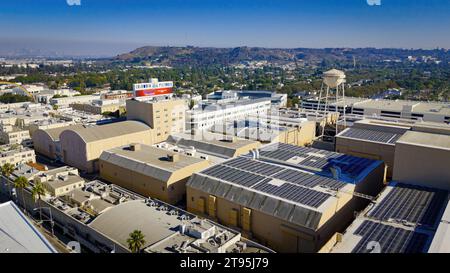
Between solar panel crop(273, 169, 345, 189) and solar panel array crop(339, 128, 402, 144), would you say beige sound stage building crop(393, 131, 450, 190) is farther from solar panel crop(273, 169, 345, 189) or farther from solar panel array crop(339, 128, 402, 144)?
solar panel array crop(339, 128, 402, 144)

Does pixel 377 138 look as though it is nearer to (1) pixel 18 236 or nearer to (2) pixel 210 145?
(2) pixel 210 145

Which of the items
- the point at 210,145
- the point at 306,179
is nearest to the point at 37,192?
the point at 210,145

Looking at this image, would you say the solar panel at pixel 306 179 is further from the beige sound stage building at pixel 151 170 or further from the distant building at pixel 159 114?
the distant building at pixel 159 114

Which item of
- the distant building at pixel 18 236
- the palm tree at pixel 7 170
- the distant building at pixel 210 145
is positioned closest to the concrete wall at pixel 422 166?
the distant building at pixel 210 145

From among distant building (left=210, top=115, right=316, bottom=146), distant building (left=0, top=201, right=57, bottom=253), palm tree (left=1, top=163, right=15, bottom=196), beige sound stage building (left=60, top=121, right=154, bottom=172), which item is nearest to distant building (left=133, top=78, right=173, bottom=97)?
beige sound stage building (left=60, top=121, right=154, bottom=172)

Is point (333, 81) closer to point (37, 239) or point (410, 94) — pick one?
point (37, 239)
